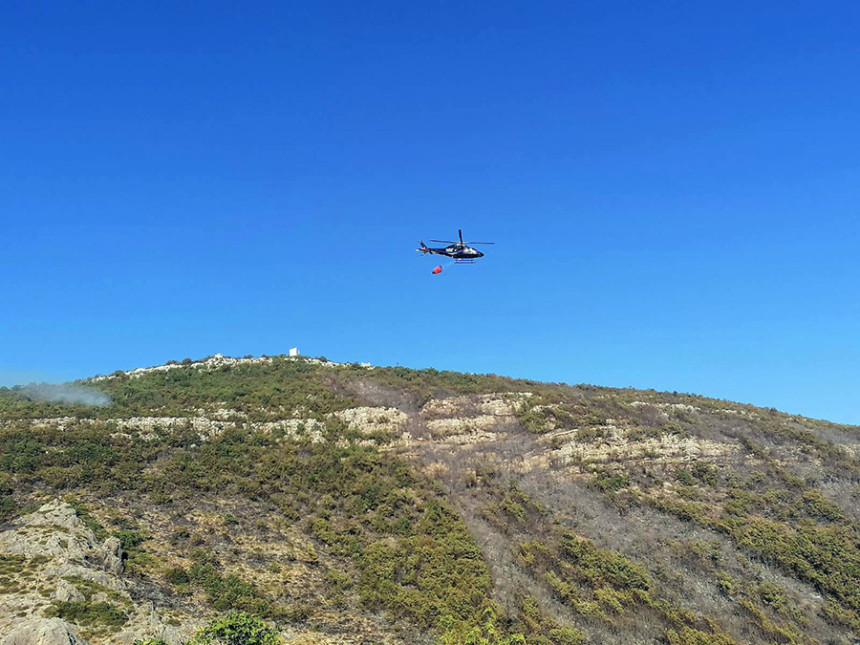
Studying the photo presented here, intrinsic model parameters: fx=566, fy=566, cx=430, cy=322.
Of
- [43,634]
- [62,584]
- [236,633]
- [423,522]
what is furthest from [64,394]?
[236,633]

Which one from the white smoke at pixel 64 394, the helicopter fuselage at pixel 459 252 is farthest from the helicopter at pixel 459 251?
the white smoke at pixel 64 394

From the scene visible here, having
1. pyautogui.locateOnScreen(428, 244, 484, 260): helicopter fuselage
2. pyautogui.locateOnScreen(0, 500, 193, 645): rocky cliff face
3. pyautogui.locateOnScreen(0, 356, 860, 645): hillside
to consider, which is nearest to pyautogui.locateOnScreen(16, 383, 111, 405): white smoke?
pyautogui.locateOnScreen(0, 356, 860, 645): hillside

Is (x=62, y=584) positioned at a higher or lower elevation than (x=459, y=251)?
lower

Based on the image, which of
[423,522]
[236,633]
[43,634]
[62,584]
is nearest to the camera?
[43,634]

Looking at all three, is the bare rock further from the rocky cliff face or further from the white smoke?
the white smoke

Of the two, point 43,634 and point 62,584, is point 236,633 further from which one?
point 62,584

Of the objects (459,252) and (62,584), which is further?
(459,252)
